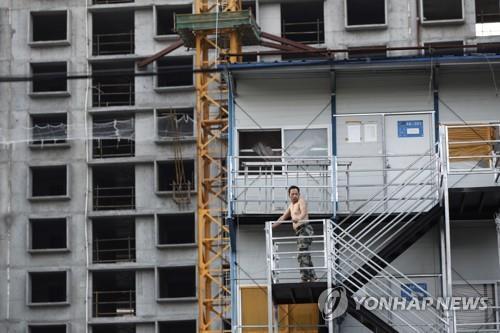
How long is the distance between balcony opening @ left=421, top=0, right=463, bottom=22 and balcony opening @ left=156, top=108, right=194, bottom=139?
13.9 meters

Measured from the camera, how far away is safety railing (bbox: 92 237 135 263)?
7494cm

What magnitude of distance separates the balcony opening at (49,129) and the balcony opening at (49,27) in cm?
474

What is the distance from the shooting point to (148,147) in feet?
244

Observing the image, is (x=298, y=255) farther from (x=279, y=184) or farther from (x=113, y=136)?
(x=113, y=136)

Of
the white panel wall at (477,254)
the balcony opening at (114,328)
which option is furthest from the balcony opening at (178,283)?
Answer: the white panel wall at (477,254)

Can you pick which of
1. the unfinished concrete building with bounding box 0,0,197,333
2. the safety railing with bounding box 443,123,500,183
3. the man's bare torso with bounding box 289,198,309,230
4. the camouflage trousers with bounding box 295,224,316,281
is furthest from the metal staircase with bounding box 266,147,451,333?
the unfinished concrete building with bounding box 0,0,197,333

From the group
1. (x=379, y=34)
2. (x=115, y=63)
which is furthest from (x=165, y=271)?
(x=379, y=34)

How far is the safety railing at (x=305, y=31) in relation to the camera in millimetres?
75812

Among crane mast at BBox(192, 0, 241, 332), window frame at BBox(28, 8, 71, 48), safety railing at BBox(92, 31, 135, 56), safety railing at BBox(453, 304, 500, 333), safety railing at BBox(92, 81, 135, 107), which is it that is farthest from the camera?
safety railing at BBox(92, 31, 135, 56)

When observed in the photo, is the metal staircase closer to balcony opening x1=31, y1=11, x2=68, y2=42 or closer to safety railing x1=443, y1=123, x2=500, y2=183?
safety railing x1=443, y1=123, x2=500, y2=183

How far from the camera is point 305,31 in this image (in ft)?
253

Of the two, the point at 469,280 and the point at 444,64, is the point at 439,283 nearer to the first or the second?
the point at 469,280

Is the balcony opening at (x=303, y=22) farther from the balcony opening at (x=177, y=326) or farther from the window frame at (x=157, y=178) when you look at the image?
the balcony opening at (x=177, y=326)

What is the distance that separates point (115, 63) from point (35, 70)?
442 cm
